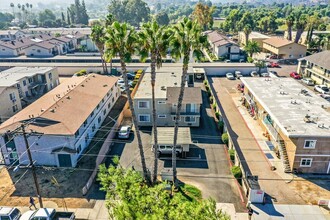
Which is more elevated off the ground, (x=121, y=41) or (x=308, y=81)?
(x=121, y=41)

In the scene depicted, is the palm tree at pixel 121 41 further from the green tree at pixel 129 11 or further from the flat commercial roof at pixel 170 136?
the green tree at pixel 129 11

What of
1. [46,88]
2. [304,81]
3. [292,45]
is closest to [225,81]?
[304,81]

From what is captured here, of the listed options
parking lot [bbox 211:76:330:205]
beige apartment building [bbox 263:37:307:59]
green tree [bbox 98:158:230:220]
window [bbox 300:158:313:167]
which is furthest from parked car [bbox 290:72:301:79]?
green tree [bbox 98:158:230:220]

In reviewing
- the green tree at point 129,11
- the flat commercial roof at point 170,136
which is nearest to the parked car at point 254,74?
the flat commercial roof at point 170,136

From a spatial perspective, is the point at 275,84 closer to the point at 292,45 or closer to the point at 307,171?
the point at 307,171

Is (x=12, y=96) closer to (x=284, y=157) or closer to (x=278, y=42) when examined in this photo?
(x=284, y=157)

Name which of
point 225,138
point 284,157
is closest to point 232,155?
point 225,138

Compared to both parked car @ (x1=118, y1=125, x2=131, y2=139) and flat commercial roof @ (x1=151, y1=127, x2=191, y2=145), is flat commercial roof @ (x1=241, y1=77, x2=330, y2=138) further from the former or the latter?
parked car @ (x1=118, y1=125, x2=131, y2=139)
